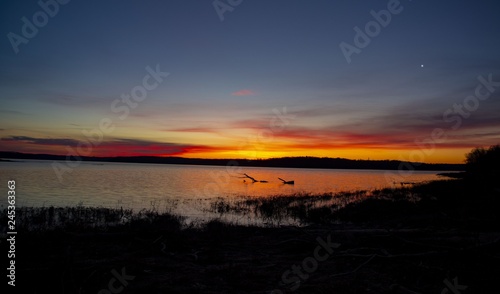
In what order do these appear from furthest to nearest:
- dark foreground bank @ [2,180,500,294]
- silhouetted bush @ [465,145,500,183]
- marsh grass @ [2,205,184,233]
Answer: marsh grass @ [2,205,184,233], silhouetted bush @ [465,145,500,183], dark foreground bank @ [2,180,500,294]

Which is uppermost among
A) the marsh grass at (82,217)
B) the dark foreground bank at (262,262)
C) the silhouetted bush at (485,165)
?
the silhouetted bush at (485,165)

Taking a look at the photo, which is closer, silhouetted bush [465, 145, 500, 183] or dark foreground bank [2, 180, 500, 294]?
dark foreground bank [2, 180, 500, 294]

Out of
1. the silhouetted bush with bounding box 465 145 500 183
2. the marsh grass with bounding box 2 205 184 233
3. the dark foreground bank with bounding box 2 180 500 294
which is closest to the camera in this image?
the dark foreground bank with bounding box 2 180 500 294

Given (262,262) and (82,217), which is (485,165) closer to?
(262,262)

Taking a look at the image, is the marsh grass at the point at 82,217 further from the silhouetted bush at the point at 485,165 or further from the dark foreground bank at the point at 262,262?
the silhouetted bush at the point at 485,165

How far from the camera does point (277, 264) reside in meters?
8.96

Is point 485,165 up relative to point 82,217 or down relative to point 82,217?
up

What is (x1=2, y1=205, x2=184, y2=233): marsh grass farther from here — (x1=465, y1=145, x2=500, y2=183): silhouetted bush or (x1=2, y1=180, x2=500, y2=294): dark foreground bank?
(x1=465, y1=145, x2=500, y2=183): silhouetted bush

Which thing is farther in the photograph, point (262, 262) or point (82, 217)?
point (82, 217)

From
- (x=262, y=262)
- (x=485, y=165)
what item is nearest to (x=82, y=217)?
(x=262, y=262)

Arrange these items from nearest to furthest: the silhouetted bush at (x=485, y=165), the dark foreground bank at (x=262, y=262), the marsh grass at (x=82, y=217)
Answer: the dark foreground bank at (x=262, y=262), the silhouetted bush at (x=485, y=165), the marsh grass at (x=82, y=217)

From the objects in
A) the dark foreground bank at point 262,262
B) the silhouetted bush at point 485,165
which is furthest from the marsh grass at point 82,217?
the silhouetted bush at point 485,165

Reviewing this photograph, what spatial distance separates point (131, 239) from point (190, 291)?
5365 mm

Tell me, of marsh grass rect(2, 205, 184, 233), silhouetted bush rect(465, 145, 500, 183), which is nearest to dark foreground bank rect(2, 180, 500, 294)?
silhouetted bush rect(465, 145, 500, 183)
